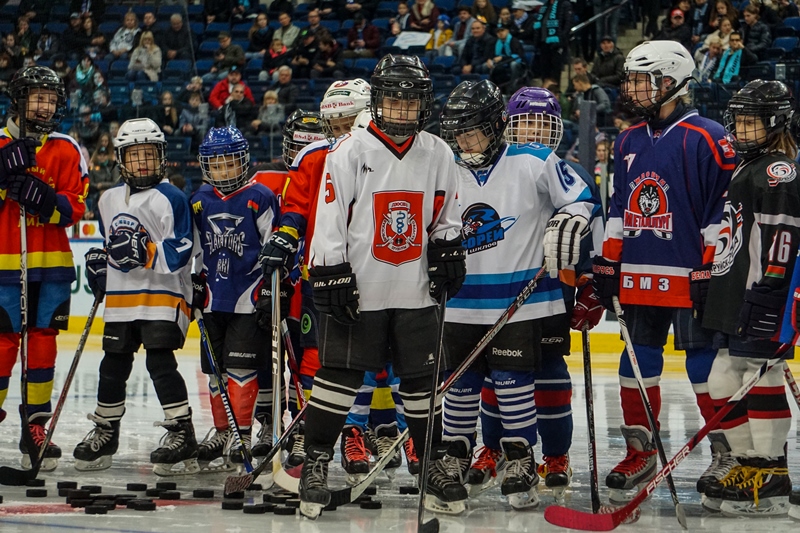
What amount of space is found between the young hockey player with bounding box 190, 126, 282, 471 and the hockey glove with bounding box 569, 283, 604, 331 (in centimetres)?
112

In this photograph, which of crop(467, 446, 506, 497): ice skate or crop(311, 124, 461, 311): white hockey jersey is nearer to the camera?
crop(311, 124, 461, 311): white hockey jersey

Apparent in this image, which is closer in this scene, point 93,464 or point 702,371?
point 702,371

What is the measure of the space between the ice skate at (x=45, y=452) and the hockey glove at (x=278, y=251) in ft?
4.07

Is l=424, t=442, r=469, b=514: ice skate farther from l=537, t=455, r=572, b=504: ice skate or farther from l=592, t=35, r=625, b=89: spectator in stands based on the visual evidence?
l=592, t=35, r=625, b=89: spectator in stands

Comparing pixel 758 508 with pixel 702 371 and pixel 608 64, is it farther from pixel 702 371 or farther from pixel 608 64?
pixel 608 64

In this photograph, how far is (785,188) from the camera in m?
3.53

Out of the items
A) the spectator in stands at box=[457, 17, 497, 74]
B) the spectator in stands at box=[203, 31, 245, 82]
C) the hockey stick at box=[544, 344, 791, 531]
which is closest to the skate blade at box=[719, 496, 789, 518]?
the hockey stick at box=[544, 344, 791, 531]

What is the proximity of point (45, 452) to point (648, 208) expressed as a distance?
2.43 meters

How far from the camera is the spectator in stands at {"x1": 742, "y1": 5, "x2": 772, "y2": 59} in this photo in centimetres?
899

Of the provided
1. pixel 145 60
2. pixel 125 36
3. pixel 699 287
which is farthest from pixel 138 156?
pixel 125 36

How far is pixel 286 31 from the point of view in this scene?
12.0 m

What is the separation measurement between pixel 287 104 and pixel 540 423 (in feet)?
22.9

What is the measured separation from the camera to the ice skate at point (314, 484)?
3467mm

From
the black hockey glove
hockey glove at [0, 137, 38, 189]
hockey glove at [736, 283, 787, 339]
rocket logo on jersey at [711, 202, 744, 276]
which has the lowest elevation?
the black hockey glove
